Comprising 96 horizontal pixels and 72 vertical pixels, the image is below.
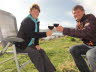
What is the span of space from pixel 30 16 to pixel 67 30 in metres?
1.06

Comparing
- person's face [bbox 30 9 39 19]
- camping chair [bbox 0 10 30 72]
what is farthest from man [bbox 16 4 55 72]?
camping chair [bbox 0 10 30 72]

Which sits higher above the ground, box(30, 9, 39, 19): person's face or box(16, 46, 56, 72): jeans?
box(30, 9, 39, 19): person's face

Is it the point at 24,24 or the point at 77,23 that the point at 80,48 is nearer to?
the point at 77,23

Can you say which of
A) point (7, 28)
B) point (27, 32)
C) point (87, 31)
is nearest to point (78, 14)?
point (87, 31)

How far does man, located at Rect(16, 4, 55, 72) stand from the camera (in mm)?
5480

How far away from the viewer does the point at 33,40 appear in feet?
19.3

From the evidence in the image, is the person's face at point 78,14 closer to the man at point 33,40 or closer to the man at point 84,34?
the man at point 84,34

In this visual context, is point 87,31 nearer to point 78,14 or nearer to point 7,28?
point 78,14

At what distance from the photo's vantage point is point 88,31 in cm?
504

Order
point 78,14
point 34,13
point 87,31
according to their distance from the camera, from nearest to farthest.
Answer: point 87,31 < point 78,14 < point 34,13

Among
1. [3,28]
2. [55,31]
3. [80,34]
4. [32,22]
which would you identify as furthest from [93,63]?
[3,28]

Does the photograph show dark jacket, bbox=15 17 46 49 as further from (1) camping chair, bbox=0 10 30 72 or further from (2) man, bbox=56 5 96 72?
(2) man, bbox=56 5 96 72

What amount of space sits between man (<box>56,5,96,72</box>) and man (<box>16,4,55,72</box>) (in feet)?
2.18

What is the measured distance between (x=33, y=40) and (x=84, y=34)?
135 centimetres
